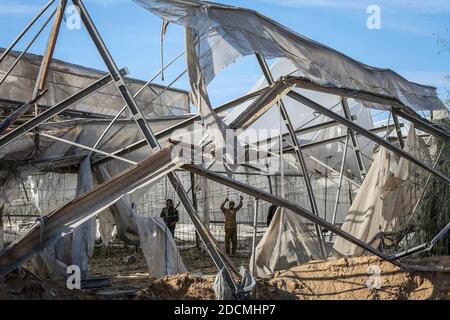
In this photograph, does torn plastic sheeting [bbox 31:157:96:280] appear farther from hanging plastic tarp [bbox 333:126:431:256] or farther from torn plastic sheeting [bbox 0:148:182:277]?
hanging plastic tarp [bbox 333:126:431:256]

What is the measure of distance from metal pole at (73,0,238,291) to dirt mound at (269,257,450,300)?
1430 mm

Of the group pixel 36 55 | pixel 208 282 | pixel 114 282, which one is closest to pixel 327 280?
pixel 208 282

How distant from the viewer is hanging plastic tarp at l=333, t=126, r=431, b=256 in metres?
11.6

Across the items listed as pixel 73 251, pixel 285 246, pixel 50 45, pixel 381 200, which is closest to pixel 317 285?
pixel 285 246

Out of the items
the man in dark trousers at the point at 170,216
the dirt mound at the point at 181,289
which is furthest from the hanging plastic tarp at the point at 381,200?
the man in dark trousers at the point at 170,216

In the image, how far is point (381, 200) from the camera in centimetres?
1173

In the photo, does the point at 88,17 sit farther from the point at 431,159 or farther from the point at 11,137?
the point at 431,159

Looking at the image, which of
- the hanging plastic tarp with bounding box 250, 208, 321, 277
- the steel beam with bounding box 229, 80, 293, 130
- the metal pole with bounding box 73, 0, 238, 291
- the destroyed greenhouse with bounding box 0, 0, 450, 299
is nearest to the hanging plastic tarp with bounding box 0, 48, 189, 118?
the destroyed greenhouse with bounding box 0, 0, 450, 299

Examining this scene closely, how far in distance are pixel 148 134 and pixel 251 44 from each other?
1.81 metres

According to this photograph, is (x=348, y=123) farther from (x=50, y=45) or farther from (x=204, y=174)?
(x=50, y=45)

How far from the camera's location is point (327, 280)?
9336 mm

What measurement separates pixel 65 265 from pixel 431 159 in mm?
6985

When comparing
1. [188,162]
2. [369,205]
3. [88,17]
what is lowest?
[369,205]

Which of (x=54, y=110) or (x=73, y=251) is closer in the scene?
(x=54, y=110)
